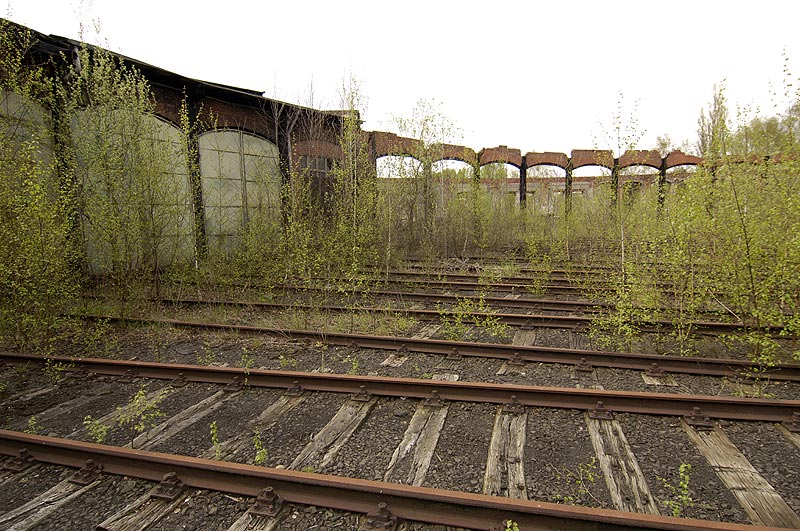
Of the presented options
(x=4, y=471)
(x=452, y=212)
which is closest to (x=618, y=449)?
(x=4, y=471)

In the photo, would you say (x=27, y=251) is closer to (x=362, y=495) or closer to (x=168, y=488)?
(x=168, y=488)

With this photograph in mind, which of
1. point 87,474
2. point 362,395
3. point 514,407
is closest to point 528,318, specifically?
point 514,407

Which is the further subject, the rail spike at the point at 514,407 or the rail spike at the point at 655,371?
the rail spike at the point at 655,371

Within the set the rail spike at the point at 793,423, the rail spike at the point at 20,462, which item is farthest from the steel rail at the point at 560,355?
the rail spike at the point at 20,462

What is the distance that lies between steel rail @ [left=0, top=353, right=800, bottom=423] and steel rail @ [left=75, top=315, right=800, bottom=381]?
1202mm

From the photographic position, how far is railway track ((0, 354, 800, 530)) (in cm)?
288

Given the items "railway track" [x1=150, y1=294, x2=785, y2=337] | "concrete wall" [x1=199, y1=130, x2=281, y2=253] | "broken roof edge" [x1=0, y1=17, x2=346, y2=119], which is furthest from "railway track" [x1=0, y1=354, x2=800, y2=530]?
"concrete wall" [x1=199, y1=130, x2=281, y2=253]

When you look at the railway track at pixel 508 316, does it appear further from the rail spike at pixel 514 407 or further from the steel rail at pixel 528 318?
the rail spike at pixel 514 407

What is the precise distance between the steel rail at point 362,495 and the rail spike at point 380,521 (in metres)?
0.05

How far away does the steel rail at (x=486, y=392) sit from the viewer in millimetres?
4211

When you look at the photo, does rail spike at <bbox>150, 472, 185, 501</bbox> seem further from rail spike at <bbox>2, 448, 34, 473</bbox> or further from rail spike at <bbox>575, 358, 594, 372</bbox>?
rail spike at <bbox>575, 358, 594, 372</bbox>

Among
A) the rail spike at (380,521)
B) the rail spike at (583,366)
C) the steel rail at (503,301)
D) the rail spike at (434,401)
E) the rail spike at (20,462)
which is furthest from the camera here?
the steel rail at (503,301)

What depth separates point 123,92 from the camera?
7.99m

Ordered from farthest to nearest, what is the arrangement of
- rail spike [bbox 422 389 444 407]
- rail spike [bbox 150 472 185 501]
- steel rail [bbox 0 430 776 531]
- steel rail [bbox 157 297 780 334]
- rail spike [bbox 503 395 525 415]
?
steel rail [bbox 157 297 780 334] → rail spike [bbox 422 389 444 407] → rail spike [bbox 503 395 525 415] → rail spike [bbox 150 472 185 501] → steel rail [bbox 0 430 776 531]
